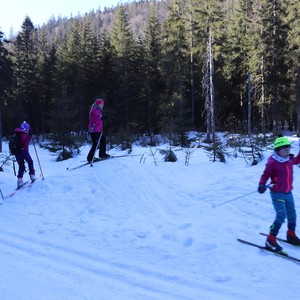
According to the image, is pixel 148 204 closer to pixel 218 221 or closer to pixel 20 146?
pixel 218 221

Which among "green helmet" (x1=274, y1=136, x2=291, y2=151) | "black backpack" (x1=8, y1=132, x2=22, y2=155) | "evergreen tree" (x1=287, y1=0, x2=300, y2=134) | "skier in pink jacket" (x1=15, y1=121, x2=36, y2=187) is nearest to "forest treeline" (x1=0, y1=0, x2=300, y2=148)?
"evergreen tree" (x1=287, y1=0, x2=300, y2=134)

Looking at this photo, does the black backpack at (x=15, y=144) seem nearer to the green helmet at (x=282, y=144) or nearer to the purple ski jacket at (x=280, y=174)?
the purple ski jacket at (x=280, y=174)

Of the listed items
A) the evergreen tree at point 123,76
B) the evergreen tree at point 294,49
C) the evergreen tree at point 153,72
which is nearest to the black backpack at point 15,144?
the evergreen tree at point 294,49

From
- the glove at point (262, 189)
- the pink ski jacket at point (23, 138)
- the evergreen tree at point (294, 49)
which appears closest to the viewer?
the glove at point (262, 189)

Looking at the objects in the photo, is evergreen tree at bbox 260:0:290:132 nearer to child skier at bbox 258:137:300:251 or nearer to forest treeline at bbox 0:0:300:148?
forest treeline at bbox 0:0:300:148

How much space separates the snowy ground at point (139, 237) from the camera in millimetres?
4668

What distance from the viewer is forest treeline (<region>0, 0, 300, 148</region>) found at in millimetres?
33906

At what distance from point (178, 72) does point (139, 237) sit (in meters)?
33.2

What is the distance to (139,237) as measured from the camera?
6.63 m

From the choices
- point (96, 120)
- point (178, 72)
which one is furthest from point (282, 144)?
point (178, 72)

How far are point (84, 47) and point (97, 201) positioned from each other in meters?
40.9

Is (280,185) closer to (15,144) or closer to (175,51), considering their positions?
(15,144)

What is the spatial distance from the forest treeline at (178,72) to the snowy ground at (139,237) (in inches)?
891

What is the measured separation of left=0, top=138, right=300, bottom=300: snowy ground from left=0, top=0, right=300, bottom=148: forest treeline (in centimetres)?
2262
